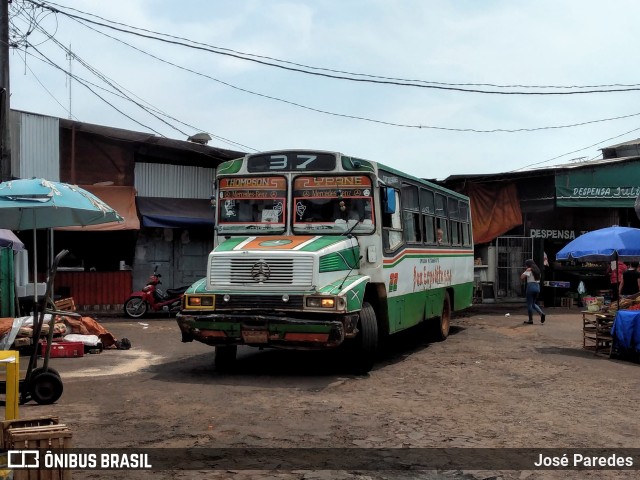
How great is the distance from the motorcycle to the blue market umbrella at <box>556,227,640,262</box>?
33.5 ft

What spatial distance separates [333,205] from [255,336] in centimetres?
233

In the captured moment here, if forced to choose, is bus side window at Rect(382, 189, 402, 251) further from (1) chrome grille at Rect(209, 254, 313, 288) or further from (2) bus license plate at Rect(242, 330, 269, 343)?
(2) bus license plate at Rect(242, 330, 269, 343)

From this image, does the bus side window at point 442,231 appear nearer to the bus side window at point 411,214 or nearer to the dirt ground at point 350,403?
the bus side window at point 411,214

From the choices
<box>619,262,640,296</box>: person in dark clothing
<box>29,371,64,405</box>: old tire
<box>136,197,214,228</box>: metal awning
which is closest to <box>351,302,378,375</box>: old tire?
<box>29,371,64,405</box>: old tire

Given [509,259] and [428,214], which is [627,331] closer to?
[428,214]

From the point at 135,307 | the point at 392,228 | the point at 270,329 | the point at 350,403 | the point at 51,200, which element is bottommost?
the point at 350,403

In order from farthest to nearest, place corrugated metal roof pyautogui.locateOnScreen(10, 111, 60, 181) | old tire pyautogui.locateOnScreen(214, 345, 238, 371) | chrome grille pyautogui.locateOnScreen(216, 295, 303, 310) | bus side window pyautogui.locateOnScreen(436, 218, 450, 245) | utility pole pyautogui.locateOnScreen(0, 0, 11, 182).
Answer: corrugated metal roof pyautogui.locateOnScreen(10, 111, 60, 181) → utility pole pyautogui.locateOnScreen(0, 0, 11, 182) → bus side window pyautogui.locateOnScreen(436, 218, 450, 245) → old tire pyautogui.locateOnScreen(214, 345, 238, 371) → chrome grille pyautogui.locateOnScreen(216, 295, 303, 310)

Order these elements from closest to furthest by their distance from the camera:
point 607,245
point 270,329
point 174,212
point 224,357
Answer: point 270,329 < point 224,357 < point 607,245 < point 174,212

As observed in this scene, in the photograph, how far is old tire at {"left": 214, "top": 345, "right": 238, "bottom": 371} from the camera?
9.70 meters

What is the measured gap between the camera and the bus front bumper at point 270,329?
28.1ft

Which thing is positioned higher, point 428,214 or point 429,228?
point 428,214

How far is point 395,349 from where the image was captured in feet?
41.7

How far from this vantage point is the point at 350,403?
762 centimetres

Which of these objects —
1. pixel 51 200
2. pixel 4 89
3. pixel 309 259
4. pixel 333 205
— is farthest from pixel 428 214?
pixel 4 89
